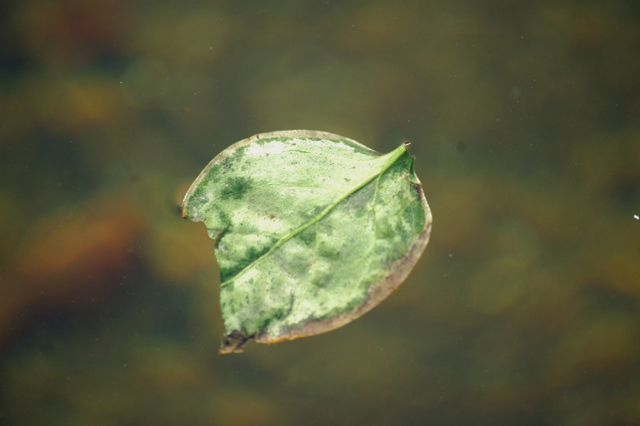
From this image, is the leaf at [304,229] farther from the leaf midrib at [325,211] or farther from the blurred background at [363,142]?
the blurred background at [363,142]

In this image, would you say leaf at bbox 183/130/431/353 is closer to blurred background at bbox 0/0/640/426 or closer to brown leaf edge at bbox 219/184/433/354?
brown leaf edge at bbox 219/184/433/354

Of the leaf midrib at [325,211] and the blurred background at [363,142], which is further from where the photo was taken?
the blurred background at [363,142]

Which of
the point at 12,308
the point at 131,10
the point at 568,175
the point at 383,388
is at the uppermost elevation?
the point at 131,10

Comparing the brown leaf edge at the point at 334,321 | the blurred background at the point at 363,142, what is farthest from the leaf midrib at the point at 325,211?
the blurred background at the point at 363,142

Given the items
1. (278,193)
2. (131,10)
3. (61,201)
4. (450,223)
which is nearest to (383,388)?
(450,223)

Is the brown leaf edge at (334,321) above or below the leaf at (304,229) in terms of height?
below

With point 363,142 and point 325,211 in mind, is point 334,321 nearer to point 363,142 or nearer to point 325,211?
point 325,211

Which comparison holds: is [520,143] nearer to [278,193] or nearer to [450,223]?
[450,223]
